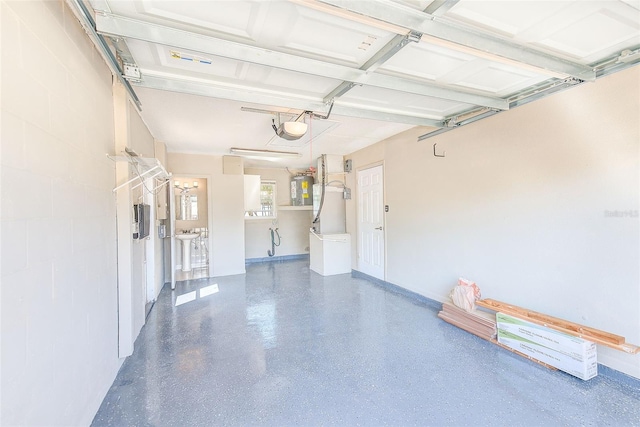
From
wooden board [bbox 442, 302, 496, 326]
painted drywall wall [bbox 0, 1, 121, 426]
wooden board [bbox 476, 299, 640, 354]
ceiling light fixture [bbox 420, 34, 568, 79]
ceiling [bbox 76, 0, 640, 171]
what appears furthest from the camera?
wooden board [bbox 442, 302, 496, 326]

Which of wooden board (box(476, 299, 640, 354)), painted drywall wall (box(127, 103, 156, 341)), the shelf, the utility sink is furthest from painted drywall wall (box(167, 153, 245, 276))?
wooden board (box(476, 299, 640, 354))

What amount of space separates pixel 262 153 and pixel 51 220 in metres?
4.02

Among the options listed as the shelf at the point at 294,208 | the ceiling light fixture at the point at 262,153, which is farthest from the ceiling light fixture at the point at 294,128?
the shelf at the point at 294,208

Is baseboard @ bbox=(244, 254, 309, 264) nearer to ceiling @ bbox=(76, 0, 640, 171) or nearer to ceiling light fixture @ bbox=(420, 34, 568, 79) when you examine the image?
ceiling @ bbox=(76, 0, 640, 171)

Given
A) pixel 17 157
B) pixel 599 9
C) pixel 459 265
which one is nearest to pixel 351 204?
pixel 459 265

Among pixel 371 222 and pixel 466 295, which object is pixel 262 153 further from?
pixel 466 295

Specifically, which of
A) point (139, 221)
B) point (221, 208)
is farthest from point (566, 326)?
point (221, 208)

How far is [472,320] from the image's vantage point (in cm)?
289

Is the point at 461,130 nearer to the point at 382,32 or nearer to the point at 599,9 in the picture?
the point at 599,9

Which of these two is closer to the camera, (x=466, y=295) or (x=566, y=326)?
(x=566, y=326)

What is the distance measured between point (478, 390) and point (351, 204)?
13.0 ft

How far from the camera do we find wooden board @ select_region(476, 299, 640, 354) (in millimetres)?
1961

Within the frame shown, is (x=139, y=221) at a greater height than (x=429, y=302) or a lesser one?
greater

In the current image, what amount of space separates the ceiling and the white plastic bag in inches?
72.8
